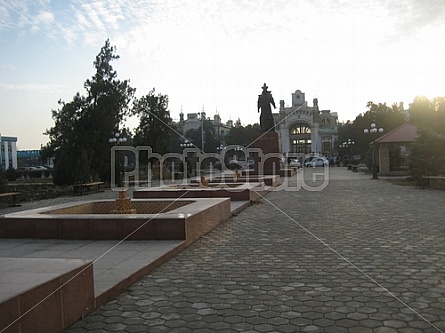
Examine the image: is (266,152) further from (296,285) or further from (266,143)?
(296,285)

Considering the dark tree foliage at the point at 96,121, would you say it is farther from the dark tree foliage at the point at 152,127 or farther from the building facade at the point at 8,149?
the building facade at the point at 8,149

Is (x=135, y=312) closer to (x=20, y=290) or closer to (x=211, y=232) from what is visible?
(x=20, y=290)

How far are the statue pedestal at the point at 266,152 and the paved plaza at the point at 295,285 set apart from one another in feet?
61.5

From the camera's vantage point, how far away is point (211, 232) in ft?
30.7

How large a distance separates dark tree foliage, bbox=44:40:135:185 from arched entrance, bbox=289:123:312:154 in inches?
2485

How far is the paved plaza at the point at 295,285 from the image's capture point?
4.18 meters

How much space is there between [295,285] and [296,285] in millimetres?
12

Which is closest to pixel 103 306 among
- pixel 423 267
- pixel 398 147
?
pixel 423 267

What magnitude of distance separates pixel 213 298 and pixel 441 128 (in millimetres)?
28362

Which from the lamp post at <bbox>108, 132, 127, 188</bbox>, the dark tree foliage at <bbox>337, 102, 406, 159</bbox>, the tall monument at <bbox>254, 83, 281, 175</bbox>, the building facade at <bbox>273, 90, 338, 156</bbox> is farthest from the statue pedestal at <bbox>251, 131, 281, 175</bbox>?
the building facade at <bbox>273, 90, 338, 156</bbox>

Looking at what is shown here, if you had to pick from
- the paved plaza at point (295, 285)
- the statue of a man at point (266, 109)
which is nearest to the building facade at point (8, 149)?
the statue of a man at point (266, 109)

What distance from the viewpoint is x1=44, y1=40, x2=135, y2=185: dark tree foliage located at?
27344 mm

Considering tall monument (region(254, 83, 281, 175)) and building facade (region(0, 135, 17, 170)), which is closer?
tall monument (region(254, 83, 281, 175))

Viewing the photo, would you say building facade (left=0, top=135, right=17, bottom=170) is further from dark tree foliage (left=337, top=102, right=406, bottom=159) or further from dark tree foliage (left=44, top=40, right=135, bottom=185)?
dark tree foliage (left=337, top=102, right=406, bottom=159)
